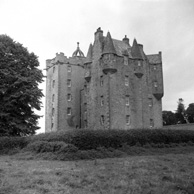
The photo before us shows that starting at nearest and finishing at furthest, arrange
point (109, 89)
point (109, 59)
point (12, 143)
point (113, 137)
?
point (113, 137) < point (12, 143) < point (109, 89) < point (109, 59)

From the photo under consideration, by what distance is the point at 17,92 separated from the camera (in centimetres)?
3209

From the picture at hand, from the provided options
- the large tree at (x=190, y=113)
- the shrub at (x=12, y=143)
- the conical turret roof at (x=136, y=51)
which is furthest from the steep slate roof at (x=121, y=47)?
the large tree at (x=190, y=113)

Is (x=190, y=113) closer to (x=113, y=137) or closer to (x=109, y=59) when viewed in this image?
(x=109, y=59)

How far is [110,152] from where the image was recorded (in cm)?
2248

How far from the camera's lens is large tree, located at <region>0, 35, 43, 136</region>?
3181cm

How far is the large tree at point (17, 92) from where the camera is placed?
104ft

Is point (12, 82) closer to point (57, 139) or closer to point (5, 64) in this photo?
point (5, 64)

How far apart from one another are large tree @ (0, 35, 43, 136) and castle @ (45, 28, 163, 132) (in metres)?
13.6

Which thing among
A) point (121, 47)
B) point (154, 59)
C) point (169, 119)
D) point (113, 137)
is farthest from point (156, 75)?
point (169, 119)

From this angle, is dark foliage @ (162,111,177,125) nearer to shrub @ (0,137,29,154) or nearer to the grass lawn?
shrub @ (0,137,29,154)

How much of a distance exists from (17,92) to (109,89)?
1665 cm

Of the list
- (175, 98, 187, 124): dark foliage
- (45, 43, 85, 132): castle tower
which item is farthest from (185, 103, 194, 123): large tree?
(45, 43, 85, 132): castle tower

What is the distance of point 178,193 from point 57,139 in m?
14.5

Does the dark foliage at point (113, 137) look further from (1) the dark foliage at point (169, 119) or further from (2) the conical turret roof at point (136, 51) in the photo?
(1) the dark foliage at point (169, 119)
